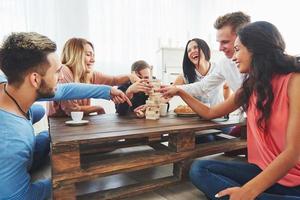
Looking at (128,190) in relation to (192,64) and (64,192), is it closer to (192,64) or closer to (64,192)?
(64,192)

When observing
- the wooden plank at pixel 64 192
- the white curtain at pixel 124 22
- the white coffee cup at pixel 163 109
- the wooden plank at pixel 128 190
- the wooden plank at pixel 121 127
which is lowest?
the wooden plank at pixel 128 190

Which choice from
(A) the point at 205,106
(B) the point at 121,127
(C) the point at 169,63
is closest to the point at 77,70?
(B) the point at 121,127

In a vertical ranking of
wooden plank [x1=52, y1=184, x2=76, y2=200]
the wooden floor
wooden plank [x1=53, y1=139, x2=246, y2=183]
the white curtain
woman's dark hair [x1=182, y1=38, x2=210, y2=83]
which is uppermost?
the white curtain

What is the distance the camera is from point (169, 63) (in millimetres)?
3260

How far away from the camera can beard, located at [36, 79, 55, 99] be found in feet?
3.66

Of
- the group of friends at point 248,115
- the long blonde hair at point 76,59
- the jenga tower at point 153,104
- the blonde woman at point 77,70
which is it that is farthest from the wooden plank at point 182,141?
the long blonde hair at point 76,59

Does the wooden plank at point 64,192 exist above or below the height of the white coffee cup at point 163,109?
below

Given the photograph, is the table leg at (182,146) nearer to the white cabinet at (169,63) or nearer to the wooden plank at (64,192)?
the wooden plank at (64,192)

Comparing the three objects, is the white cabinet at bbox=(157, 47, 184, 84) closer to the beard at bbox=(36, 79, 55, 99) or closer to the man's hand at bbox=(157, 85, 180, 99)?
the man's hand at bbox=(157, 85, 180, 99)

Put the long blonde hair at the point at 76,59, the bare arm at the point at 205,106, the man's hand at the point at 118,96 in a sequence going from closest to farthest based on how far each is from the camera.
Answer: the bare arm at the point at 205,106 → the man's hand at the point at 118,96 → the long blonde hair at the point at 76,59

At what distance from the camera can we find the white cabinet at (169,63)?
10.6ft

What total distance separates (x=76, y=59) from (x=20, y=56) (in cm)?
83

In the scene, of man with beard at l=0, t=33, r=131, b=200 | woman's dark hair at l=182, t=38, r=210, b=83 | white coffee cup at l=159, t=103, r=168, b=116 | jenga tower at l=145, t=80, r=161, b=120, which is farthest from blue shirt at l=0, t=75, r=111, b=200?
woman's dark hair at l=182, t=38, r=210, b=83

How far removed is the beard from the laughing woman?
2.37 feet
